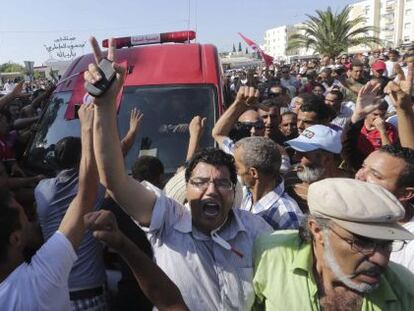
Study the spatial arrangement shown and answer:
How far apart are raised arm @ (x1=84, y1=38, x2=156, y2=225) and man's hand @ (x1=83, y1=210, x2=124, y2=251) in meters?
0.39

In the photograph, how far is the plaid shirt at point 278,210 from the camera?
2.43 meters

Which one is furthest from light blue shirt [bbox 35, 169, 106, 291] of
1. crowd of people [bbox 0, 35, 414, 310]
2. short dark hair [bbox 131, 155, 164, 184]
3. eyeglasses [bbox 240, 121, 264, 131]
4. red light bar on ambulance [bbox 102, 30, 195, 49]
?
red light bar on ambulance [bbox 102, 30, 195, 49]

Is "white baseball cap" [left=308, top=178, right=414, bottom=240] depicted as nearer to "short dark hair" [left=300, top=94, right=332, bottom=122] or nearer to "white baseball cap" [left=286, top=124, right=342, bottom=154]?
"white baseball cap" [left=286, top=124, right=342, bottom=154]

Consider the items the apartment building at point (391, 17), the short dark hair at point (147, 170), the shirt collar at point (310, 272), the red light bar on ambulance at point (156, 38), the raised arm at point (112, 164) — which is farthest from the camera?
the apartment building at point (391, 17)

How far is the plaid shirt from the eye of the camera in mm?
2434

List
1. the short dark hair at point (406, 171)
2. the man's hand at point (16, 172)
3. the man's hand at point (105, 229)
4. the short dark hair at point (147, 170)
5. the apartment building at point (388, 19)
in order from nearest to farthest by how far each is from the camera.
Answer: the man's hand at point (105, 229)
the short dark hair at point (406, 171)
the short dark hair at point (147, 170)
the man's hand at point (16, 172)
the apartment building at point (388, 19)

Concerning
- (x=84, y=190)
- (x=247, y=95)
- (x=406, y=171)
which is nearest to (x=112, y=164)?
(x=84, y=190)

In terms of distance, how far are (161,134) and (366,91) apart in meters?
1.84

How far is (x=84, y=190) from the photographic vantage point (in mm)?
1983

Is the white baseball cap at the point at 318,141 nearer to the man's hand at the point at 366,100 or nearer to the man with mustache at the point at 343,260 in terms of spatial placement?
the man's hand at the point at 366,100

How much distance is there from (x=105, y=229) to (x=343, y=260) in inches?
34.5

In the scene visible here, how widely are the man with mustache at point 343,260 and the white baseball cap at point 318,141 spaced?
1324mm

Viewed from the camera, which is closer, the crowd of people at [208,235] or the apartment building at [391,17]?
the crowd of people at [208,235]

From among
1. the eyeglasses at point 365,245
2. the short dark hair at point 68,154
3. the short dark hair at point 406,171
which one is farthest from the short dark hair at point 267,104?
the eyeglasses at point 365,245
